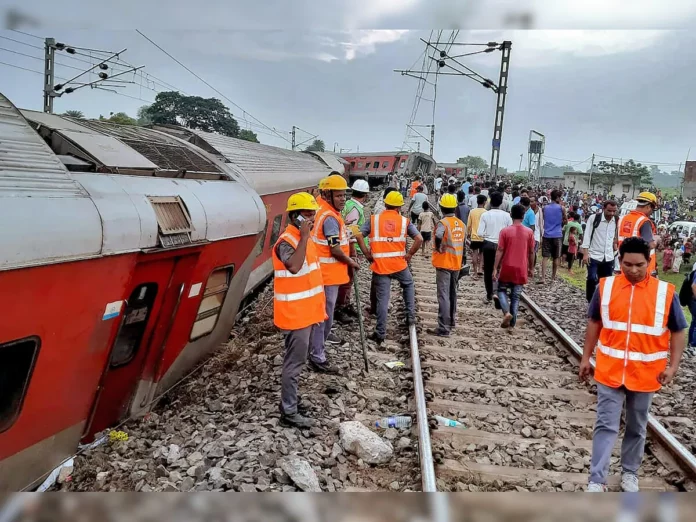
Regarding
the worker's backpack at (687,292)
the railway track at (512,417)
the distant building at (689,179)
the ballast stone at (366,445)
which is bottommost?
the railway track at (512,417)

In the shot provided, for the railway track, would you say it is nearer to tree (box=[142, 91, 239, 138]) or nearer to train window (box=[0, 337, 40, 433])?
train window (box=[0, 337, 40, 433])

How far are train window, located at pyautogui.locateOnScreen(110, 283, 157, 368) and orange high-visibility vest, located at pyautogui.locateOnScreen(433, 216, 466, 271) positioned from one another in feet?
13.6

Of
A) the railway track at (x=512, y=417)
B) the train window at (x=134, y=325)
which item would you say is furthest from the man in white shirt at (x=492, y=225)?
the train window at (x=134, y=325)

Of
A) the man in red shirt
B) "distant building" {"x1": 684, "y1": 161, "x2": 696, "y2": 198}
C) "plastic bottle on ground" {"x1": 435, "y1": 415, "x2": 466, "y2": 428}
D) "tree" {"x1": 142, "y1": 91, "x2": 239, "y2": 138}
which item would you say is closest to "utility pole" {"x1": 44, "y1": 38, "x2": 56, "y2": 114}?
the man in red shirt

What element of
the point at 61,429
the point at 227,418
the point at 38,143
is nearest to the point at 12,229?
the point at 38,143

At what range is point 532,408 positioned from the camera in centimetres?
528

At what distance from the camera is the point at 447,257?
23.9 feet

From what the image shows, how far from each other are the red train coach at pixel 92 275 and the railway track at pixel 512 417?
7.59 feet

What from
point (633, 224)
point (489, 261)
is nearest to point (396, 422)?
point (633, 224)

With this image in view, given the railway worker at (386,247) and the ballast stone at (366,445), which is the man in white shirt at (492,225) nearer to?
the railway worker at (386,247)

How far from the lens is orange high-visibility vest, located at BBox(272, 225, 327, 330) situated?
446cm

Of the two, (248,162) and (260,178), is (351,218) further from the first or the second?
(248,162)

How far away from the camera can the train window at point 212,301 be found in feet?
17.0

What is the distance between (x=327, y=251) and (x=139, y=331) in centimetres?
224
